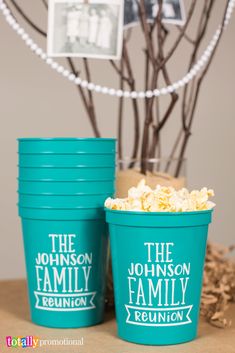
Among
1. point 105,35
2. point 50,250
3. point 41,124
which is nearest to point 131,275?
point 50,250

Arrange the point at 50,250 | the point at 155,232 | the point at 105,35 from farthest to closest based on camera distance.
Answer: the point at 105,35
the point at 50,250
the point at 155,232

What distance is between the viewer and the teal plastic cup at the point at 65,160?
5.42 ft

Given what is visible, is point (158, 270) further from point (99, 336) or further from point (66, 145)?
point (66, 145)

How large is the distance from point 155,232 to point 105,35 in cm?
53

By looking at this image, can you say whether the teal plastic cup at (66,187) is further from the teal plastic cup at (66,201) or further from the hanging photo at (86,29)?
the hanging photo at (86,29)

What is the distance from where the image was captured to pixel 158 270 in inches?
60.1

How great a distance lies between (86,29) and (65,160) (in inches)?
13.5

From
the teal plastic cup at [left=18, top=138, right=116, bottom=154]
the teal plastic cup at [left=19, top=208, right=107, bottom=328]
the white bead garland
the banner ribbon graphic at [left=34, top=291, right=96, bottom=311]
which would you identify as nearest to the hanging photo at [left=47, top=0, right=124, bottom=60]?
the white bead garland

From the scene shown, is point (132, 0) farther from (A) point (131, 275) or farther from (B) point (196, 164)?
(B) point (196, 164)

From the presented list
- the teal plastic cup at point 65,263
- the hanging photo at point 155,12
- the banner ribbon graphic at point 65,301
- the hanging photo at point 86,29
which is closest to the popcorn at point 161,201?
the teal plastic cup at point 65,263

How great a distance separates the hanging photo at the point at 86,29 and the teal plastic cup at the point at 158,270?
0.43 metres

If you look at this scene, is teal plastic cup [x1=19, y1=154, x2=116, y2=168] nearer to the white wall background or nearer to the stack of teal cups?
the stack of teal cups

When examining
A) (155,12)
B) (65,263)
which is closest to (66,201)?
(65,263)

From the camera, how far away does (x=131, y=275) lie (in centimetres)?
155
